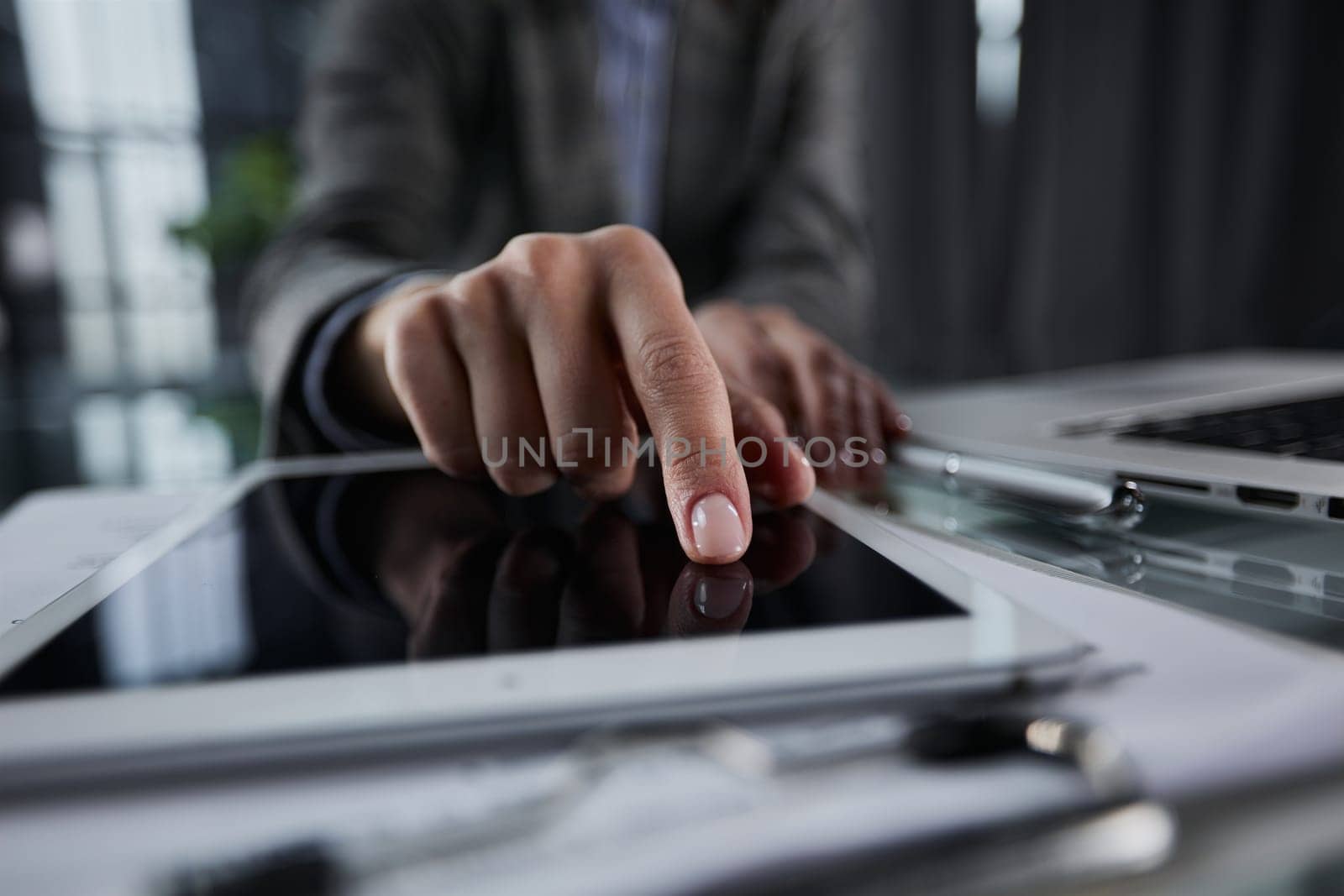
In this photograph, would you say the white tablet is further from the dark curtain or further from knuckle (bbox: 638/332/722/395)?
the dark curtain

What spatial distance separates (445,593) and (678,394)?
10 cm

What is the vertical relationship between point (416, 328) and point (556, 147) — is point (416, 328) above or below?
below

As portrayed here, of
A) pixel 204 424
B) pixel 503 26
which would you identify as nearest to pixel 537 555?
pixel 503 26

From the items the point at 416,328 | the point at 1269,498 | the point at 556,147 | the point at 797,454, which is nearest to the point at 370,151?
the point at 556,147

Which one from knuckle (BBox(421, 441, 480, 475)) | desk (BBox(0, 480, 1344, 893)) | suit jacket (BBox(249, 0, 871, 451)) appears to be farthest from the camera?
suit jacket (BBox(249, 0, 871, 451))

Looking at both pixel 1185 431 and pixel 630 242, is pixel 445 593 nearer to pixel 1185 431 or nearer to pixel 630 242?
pixel 630 242

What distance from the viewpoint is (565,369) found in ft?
0.96

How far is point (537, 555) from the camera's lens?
9.4 inches

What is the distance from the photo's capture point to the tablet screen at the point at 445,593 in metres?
0.16

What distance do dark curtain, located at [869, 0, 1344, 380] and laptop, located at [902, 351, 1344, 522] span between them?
155cm

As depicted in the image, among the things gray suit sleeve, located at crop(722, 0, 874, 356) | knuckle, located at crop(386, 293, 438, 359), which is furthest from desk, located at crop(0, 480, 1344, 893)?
gray suit sleeve, located at crop(722, 0, 874, 356)

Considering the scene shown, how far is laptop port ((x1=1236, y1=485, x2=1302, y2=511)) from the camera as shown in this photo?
0.24 m

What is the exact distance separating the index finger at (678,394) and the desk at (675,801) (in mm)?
95

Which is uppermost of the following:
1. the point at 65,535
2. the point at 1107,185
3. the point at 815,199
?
the point at 1107,185
